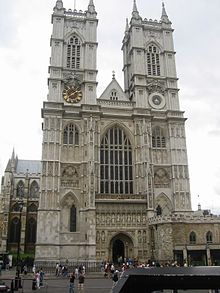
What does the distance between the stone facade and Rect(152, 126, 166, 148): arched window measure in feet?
0.48

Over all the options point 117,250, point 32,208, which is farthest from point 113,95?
point 32,208

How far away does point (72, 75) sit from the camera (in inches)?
1918

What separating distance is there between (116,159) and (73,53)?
695 inches

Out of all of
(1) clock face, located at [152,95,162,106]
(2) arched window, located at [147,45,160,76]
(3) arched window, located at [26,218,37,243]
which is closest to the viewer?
(1) clock face, located at [152,95,162,106]

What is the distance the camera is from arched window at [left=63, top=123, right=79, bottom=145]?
150 ft

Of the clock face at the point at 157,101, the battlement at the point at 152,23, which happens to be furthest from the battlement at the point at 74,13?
the clock face at the point at 157,101

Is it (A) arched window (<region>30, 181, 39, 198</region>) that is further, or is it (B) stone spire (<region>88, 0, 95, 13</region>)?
(A) arched window (<region>30, 181, 39, 198</region>)

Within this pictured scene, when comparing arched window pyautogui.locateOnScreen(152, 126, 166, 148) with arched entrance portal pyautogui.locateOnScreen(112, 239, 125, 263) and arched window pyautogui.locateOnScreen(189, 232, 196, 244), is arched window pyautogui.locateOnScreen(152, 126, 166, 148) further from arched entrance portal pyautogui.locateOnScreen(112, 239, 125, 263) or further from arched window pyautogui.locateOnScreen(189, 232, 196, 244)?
arched window pyautogui.locateOnScreen(189, 232, 196, 244)

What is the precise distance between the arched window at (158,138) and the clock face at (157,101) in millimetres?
3404

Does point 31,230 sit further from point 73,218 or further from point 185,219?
point 185,219

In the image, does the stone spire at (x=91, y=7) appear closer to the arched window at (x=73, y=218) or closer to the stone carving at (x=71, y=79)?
the stone carving at (x=71, y=79)

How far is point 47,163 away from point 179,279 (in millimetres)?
40662

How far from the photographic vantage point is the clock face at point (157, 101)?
1951 inches

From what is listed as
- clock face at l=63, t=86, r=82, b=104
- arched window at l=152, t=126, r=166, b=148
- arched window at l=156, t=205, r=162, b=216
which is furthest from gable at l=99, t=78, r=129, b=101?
arched window at l=156, t=205, r=162, b=216
